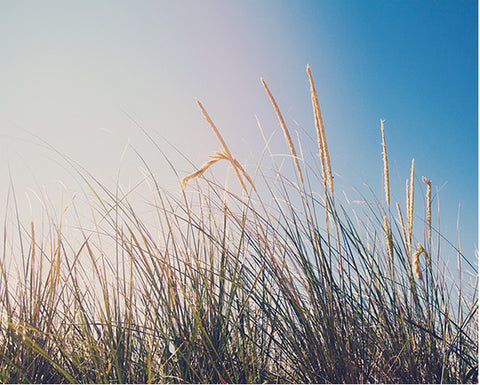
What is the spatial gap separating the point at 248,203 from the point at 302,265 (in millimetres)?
283

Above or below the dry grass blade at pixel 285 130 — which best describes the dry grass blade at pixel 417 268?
below

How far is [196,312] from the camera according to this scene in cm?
104

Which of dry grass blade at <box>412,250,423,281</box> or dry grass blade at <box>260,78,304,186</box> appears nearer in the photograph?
dry grass blade at <box>412,250,423,281</box>

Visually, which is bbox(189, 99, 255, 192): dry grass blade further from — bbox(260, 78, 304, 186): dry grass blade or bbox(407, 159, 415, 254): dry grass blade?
bbox(407, 159, 415, 254): dry grass blade

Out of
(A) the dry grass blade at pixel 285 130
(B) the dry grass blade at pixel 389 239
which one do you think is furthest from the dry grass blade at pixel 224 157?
(B) the dry grass blade at pixel 389 239

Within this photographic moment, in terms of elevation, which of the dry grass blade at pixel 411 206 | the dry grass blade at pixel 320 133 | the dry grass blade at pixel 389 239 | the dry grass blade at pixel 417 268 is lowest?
the dry grass blade at pixel 417 268

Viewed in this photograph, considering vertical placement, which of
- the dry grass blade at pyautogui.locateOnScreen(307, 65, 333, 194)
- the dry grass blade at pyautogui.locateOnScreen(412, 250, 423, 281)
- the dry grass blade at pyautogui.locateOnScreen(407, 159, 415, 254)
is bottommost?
the dry grass blade at pyautogui.locateOnScreen(412, 250, 423, 281)

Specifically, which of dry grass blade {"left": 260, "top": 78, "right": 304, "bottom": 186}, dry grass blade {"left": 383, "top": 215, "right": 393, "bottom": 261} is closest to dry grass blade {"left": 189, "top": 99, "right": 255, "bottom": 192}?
dry grass blade {"left": 260, "top": 78, "right": 304, "bottom": 186}

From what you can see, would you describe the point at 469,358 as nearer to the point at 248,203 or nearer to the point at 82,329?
the point at 248,203

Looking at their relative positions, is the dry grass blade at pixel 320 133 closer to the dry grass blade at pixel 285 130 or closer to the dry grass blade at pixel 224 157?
the dry grass blade at pixel 285 130

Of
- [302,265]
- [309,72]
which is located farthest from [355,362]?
[309,72]

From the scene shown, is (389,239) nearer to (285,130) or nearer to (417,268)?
(417,268)

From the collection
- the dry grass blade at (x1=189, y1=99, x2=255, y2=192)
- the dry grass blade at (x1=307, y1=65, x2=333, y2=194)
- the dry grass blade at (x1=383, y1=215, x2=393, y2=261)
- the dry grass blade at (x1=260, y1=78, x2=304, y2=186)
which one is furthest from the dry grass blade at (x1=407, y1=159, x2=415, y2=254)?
the dry grass blade at (x1=189, y1=99, x2=255, y2=192)

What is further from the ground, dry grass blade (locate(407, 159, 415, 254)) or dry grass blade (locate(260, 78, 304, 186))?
dry grass blade (locate(260, 78, 304, 186))
